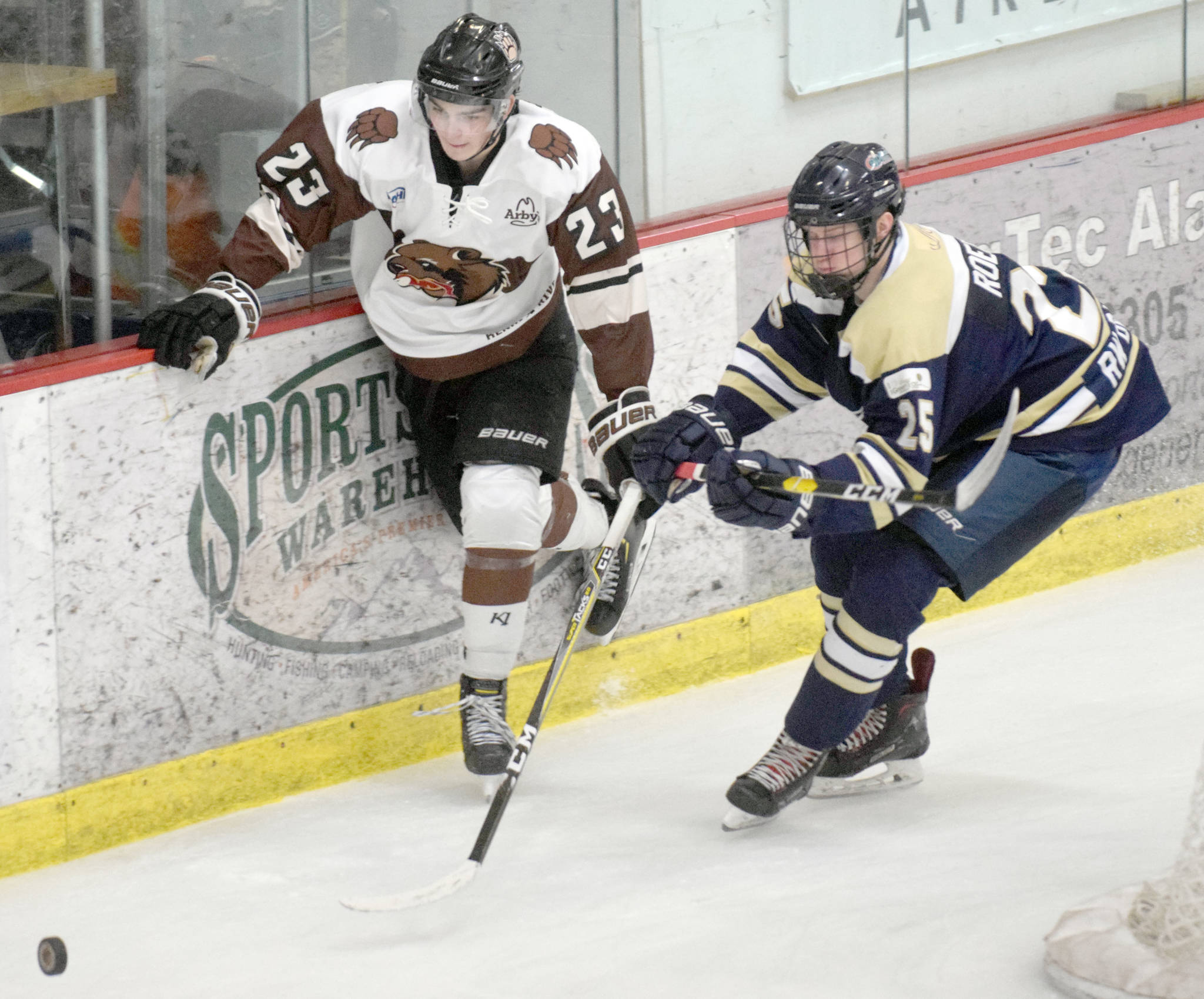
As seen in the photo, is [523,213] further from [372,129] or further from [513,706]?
[513,706]

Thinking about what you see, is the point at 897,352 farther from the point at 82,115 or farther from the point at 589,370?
the point at 82,115

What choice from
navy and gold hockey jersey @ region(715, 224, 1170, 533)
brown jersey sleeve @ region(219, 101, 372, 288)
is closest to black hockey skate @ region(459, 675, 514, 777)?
navy and gold hockey jersey @ region(715, 224, 1170, 533)

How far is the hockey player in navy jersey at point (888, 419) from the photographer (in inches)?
111

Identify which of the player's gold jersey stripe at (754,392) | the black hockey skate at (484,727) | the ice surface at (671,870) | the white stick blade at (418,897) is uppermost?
the player's gold jersey stripe at (754,392)

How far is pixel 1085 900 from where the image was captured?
2750 millimetres

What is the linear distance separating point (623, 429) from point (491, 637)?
45 cm

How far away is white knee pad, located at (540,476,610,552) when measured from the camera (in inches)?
141

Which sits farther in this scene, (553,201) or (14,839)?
(553,201)

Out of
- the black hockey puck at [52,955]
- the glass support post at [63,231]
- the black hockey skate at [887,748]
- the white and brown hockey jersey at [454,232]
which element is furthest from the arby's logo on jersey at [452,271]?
the black hockey puck at [52,955]

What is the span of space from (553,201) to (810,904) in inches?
50.9

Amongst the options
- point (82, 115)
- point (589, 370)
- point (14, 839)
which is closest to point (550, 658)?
point (589, 370)

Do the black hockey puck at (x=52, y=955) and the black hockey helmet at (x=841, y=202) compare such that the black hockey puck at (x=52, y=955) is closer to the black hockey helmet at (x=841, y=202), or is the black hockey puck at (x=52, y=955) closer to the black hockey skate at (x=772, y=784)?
the black hockey skate at (x=772, y=784)

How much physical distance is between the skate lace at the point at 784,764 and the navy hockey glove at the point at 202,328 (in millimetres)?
1151

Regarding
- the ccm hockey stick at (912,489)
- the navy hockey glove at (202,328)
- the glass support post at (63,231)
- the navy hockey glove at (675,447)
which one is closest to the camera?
the ccm hockey stick at (912,489)
